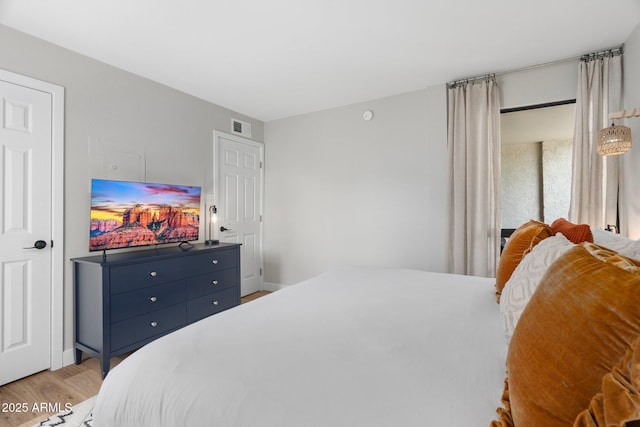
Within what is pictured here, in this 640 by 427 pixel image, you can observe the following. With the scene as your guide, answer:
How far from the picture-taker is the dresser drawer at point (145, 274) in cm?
246

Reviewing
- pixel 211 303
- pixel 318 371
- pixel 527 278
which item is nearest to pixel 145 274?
pixel 211 303

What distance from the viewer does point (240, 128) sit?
173 inches

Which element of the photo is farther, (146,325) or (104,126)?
(104,126)

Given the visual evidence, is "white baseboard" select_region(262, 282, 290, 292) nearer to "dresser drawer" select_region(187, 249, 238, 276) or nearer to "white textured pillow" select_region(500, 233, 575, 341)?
"dresser drawer" select_region(187, 249, 238, 276)

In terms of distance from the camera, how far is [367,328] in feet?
4.36

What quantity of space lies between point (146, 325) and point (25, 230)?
1.18 m

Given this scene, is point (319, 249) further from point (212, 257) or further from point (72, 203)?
point (72, 203)

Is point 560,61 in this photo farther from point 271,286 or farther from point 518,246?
point 271,286

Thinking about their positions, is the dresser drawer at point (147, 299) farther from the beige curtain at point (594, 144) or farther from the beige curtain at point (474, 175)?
the beige curtain at point (594, 144)

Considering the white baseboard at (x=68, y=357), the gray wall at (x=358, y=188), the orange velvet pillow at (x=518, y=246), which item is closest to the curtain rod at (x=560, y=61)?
the gray wall at (x=358, y=188)

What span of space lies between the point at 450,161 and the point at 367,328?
8.70ft

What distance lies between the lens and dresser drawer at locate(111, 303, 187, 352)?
2.46 m

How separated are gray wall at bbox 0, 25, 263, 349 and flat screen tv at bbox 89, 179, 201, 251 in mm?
301

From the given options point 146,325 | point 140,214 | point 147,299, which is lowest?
point 146,325
